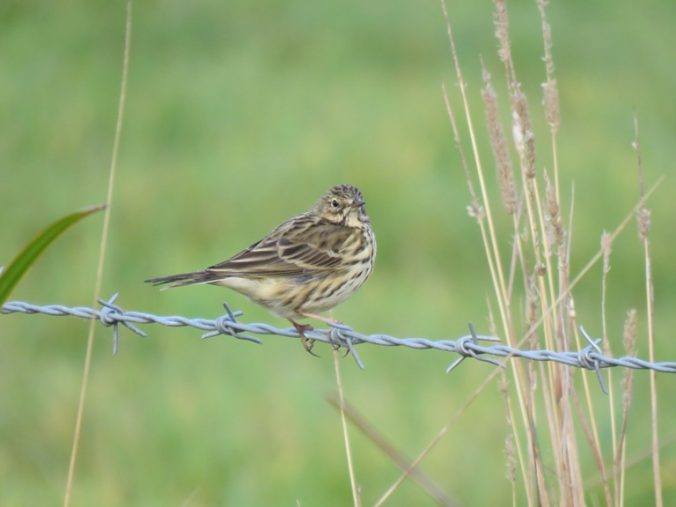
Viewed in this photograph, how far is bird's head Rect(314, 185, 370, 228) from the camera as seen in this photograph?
7285 millimetres

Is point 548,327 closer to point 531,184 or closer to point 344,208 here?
point 531,184

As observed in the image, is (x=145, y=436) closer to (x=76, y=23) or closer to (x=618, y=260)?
(x=618, y=260)

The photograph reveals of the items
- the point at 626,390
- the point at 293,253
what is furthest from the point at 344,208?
the point at 626,390

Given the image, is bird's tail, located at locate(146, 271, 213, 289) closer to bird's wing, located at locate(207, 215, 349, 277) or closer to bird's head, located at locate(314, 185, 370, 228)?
bird's wing, located at locate(207, 215, 349, 277)

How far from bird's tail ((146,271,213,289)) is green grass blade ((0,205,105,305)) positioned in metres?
1.90

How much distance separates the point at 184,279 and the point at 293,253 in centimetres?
109

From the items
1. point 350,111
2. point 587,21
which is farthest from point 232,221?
point 587,21

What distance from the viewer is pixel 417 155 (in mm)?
14047

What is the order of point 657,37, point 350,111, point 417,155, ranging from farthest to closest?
point 657,37, point 350,111, point 417,155

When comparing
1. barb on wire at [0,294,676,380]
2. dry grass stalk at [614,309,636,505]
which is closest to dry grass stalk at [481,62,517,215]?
barb on wire at [0,294,676,380]

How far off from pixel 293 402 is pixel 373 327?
1.45 meters

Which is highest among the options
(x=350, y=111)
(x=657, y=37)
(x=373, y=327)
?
(x=657, y=37)

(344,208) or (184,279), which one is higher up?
(344,208)

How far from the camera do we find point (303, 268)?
6.78 m
